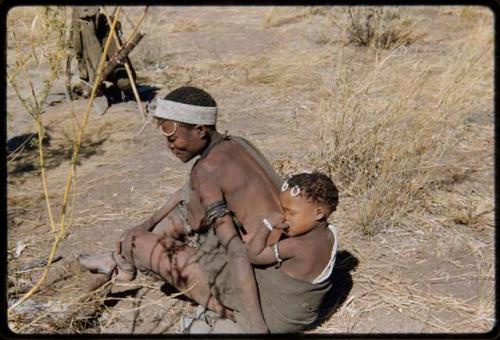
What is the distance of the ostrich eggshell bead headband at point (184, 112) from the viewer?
295 centimetres

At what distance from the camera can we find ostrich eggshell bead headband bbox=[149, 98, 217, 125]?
295cm

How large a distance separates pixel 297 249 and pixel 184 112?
2.75 ft

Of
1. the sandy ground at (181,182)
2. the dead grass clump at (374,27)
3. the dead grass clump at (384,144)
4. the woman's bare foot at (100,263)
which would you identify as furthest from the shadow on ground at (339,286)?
the dead grass clump at (374,27)

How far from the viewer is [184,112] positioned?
9.66 feet

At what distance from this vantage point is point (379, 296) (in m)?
3.51

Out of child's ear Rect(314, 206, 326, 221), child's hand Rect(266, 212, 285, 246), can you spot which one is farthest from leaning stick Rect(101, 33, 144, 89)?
child's ear Rect(314, 206, 326, 221)

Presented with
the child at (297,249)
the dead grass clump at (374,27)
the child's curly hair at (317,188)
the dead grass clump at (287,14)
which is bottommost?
the dead grass clump at (287,14)

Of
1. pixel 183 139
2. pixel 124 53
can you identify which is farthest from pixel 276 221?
pixel 124 53

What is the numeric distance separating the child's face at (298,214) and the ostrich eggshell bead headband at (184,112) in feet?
1.81

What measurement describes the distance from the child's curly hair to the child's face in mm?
32

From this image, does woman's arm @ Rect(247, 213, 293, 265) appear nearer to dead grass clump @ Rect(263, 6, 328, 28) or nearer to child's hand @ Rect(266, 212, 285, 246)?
child's hand @ Rect(266, 212, 285, 246)

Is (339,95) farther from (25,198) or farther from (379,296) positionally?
(25,198)

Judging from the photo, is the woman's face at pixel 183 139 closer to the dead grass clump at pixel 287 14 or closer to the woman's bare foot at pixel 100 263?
the woman's bare foot at pixel 100 263

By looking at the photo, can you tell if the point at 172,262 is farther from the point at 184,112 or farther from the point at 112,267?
the point at 184,112
